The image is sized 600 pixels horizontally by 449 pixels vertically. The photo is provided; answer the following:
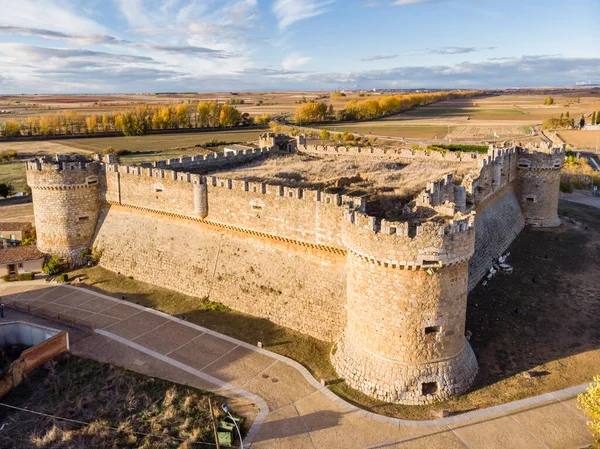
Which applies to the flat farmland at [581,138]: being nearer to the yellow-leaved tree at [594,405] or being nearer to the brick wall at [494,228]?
the brick wall at [494,228]

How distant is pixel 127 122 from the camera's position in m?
109

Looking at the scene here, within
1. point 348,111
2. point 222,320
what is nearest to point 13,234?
point 222,320

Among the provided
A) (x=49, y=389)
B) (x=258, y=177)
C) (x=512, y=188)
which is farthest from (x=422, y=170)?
(x=49, y=389)

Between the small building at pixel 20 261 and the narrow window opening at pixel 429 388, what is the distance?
24262 millimetres

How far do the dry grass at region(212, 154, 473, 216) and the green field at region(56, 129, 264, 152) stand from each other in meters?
58.9

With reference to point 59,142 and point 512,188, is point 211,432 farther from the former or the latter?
point 59,142

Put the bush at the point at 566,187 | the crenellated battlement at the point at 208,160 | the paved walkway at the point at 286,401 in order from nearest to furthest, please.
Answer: the paved walkway at the point at 286,401 < the crenellated battlement at the point at 208,160 < the bush at the point at 566,187

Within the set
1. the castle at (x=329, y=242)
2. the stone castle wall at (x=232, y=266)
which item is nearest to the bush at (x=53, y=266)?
the castle at (x=329, y=242)

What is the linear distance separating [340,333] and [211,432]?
7205mm

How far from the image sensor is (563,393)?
1789cm

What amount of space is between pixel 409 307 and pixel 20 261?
24209 millimetres

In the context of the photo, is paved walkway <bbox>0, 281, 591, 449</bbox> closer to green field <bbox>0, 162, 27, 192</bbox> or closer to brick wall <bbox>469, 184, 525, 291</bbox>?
brick wall <bbox>469, 184, 525, 291</bbox>

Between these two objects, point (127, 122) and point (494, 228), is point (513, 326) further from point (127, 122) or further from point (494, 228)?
point (127, 122)

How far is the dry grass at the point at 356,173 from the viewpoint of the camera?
91.2 ft
